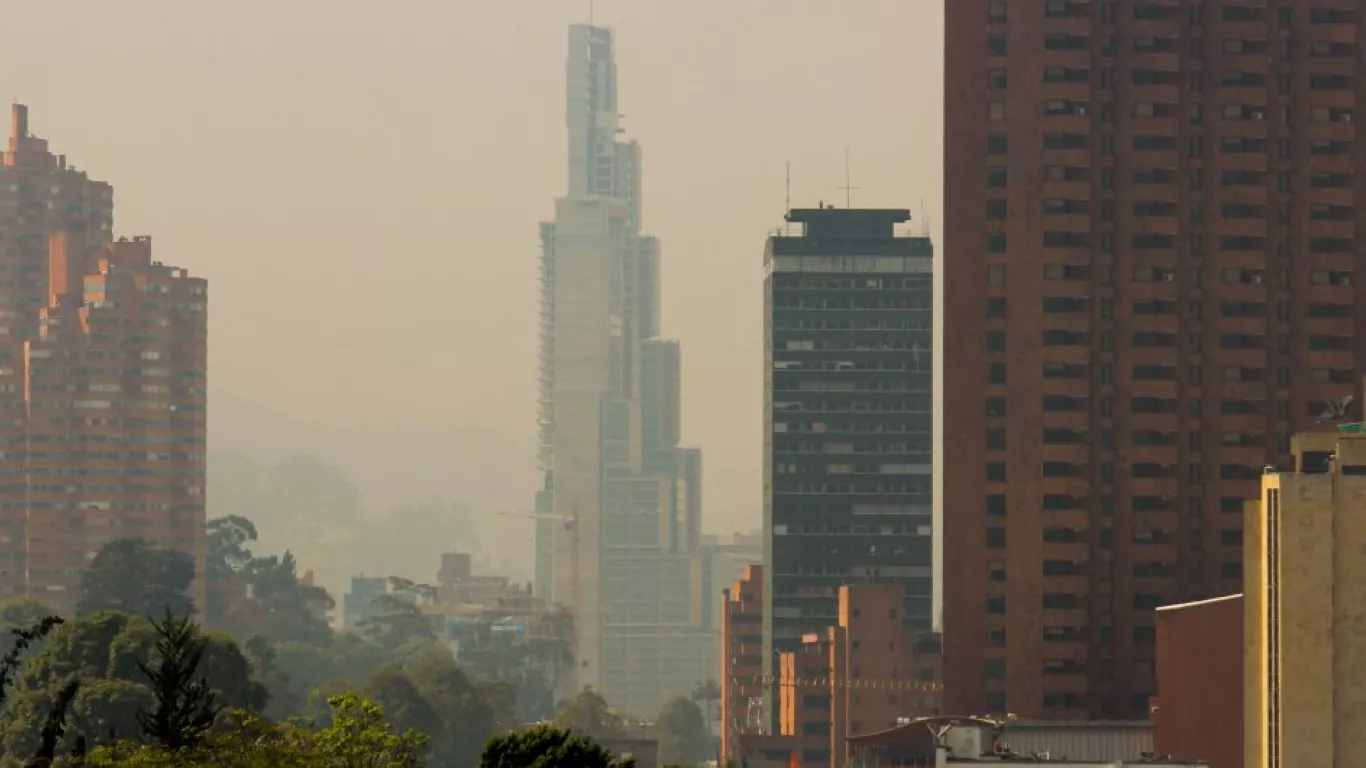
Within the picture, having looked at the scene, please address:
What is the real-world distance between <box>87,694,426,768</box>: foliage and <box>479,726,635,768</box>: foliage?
7198mm

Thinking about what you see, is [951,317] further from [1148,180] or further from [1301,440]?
[1301,440]

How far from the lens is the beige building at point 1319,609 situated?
5443 inches

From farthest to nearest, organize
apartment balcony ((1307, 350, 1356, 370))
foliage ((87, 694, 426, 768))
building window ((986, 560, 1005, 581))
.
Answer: apartment balcony ((1307, 350, 1356, 370)) → building window ((986, 560, 1005, 581)) → foliage ((87, 694, 426, 768))

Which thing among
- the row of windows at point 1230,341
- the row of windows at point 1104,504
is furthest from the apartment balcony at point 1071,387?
the row of windows at point 1104,504

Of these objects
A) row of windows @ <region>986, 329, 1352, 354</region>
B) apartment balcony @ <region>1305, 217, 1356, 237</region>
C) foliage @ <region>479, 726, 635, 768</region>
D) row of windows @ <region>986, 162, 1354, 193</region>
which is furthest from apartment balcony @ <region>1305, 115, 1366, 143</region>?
foliage @ <region>479, 726, 635, 768</region>

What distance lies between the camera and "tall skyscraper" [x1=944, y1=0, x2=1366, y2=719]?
608 ft

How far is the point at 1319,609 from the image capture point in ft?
454

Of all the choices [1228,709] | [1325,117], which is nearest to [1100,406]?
[1325,117]

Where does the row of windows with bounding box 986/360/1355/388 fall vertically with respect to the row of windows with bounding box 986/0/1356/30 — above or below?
below

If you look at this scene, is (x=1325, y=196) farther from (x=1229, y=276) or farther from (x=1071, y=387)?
(x=1071, y=387)

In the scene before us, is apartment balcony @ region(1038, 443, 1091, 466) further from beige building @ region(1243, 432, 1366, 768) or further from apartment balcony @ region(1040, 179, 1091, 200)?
beige building @ region(1243, 432, 1366, 768)

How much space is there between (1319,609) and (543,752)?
5067 centimetres

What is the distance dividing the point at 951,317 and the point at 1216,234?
1614 cm

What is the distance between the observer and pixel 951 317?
18600 centimetres
